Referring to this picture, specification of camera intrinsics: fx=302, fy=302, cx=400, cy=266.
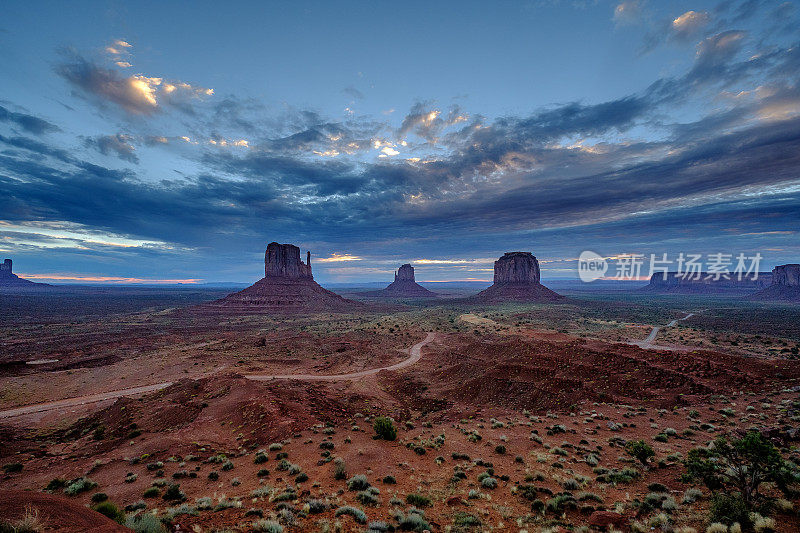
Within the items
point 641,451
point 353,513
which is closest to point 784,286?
point 641,451

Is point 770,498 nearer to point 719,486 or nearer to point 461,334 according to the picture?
point 719,486

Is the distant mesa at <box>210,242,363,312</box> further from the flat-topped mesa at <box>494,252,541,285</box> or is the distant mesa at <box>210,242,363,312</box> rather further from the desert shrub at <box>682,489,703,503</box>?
the desert shrub at <box>682,489,703,503</box>

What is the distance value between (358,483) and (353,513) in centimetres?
235

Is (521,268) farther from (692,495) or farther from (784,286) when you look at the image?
(692,495)

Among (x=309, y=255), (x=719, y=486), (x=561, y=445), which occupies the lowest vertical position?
(x=561, y=445)

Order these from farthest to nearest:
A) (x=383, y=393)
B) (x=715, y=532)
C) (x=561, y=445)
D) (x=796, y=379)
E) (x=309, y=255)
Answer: (x=309, y=255)
(x=383, y=393)
(x=796, y=379)
(x=561, y=445)
(x=715, y=532)

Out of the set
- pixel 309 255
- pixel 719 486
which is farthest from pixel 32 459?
pixel 309 255

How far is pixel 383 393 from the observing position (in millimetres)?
28422

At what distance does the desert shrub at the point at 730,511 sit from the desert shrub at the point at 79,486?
22.0m

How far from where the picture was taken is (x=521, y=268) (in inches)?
5891

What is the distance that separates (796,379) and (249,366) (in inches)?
2067

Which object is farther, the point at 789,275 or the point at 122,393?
the point at 789,275

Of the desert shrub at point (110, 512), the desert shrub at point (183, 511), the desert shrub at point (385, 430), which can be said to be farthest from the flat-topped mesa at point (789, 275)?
the desert shrub at point (110, 512)

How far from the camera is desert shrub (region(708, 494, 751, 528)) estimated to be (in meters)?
7.91
